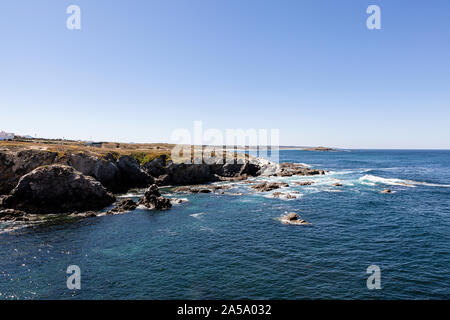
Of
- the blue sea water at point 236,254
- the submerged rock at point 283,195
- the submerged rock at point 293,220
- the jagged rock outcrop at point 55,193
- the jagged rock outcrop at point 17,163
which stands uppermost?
the jagged rock outcrop at point 17,163

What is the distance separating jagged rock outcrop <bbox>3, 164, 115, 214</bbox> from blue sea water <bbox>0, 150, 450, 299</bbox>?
9.40 m

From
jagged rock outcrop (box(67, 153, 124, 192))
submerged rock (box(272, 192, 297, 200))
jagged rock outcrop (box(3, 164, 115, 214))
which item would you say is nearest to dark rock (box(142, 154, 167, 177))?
jagged rock outcrop (box(67, 153, 124, 192))

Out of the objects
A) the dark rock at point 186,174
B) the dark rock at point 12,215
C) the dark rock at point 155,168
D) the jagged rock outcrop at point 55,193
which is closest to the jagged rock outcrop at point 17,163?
the jagged rock outcrop at point 55,193

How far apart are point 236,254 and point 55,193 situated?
4389cm

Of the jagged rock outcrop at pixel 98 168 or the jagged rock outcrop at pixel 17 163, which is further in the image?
the jagged rock outcrop at pixel 98 168

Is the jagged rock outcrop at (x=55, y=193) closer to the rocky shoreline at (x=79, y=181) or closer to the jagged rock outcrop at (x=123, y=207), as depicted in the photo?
the rocky shoreline at (x=79, y=181)

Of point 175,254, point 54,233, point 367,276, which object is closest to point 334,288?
point 367,276

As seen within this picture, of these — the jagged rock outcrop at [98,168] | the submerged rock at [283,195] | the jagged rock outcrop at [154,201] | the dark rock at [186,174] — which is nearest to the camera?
the jagged rock outcrop at [154,201]

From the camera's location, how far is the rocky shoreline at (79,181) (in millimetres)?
50906

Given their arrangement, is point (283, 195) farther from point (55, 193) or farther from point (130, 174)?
point (55, 193)

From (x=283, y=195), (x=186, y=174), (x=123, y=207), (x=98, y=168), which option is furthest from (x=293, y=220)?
(x=98, y=168)

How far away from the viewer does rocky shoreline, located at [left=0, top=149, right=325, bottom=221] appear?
50.9 m

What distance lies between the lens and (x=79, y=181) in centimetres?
5481
